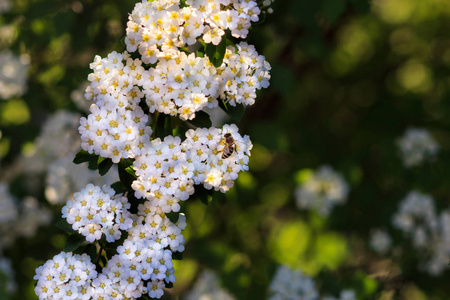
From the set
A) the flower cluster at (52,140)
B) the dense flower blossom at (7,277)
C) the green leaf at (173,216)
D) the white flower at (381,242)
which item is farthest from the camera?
the white flower at (381,242)

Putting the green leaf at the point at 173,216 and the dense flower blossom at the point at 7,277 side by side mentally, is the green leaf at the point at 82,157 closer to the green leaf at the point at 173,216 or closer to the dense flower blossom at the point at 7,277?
the green leaf at the point at 173,216

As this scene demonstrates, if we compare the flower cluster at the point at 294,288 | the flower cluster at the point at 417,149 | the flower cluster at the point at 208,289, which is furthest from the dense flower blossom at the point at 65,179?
the flower cluster at the point at 417,149

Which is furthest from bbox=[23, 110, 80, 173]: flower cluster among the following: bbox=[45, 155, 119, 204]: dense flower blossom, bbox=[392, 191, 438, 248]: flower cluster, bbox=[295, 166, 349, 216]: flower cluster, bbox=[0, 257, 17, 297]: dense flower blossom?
bbox=[392, 191, 438, 248]: flower cluster

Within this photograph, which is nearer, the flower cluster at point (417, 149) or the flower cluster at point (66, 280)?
the flower cluster at point (66, 280)

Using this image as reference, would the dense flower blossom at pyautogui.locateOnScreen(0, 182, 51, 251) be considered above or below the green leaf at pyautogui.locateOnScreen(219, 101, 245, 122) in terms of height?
below

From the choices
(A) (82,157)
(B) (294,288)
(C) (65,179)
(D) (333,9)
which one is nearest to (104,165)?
(A) (82,157)

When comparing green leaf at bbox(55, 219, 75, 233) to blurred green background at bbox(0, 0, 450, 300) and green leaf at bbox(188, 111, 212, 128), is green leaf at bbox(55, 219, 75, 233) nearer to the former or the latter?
green leaf at bbox(188, 111, 212, 128)

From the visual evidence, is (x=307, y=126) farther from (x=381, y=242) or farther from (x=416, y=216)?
(x=416, y=216)
